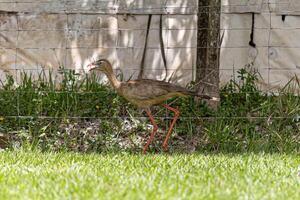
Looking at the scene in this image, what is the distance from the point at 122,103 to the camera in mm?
10703

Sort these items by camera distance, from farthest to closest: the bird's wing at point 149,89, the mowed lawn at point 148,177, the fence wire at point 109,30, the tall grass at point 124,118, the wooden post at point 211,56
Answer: the fence wire at point 109,30
the wooden post at point 211,56
the tall grass at point 124,118
the bird's wing at point 149,89
the mowed lawn at point 148,177

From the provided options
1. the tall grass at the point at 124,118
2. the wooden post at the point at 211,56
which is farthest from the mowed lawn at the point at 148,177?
the wooden post at the point at 211,56

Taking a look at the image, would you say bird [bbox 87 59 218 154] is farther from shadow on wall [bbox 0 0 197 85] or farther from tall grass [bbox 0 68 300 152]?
shadow on wall [bbox 0 0 197 85]

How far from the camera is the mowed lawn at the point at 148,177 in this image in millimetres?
5234

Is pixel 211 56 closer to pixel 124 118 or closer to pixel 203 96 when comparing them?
pixel 203 96

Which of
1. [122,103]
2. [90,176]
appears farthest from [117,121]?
[90,176]

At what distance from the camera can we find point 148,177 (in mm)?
6008

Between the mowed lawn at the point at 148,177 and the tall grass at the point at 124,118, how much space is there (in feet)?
5.32

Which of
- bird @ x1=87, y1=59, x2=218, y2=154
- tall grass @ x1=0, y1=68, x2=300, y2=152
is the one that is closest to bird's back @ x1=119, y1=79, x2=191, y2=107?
bird @ x1=87, y1=59, x2=218, y2=154

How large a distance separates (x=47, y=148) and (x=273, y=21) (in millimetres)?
4403

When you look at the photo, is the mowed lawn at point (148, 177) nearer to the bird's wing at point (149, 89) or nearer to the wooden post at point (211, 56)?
the bird's wing at point (149, 89)

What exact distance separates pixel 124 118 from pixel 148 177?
453 centimetres

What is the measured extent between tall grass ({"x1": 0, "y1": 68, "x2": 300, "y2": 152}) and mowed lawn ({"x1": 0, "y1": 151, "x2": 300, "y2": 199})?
162cm

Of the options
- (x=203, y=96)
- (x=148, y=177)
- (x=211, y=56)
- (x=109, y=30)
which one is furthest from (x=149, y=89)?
(x=148, y=177)
